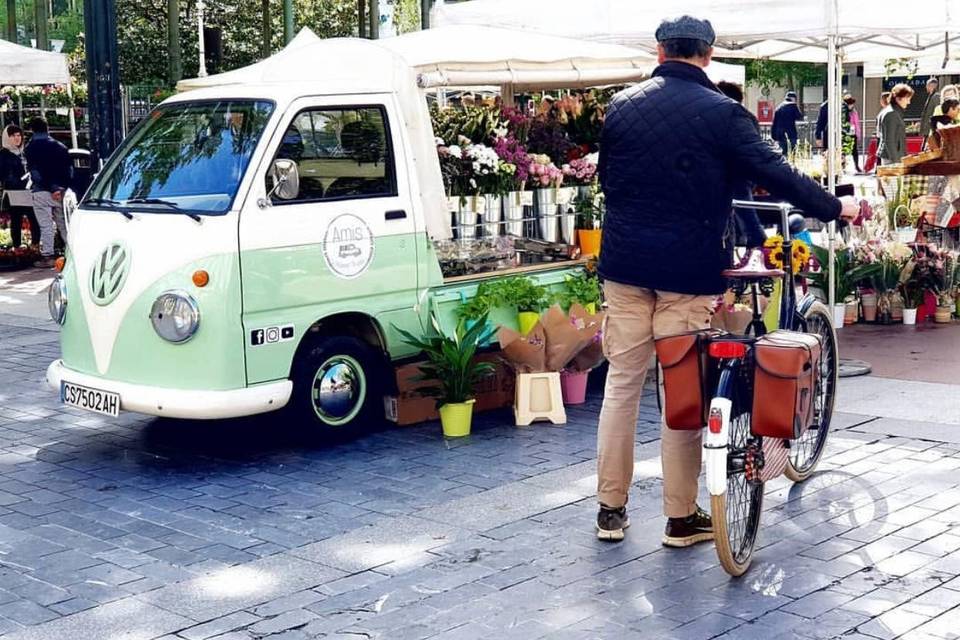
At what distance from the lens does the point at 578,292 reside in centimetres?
839

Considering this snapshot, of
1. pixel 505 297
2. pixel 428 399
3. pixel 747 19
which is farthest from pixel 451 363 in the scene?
pixel 747 19

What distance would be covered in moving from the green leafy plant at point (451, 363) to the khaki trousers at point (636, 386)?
203 centimetres

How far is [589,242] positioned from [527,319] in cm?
109

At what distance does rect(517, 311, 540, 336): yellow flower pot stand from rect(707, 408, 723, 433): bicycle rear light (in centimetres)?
322

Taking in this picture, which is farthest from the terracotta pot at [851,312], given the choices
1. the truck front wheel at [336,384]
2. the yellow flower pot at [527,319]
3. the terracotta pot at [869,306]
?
the truck front wheel at [336,384]

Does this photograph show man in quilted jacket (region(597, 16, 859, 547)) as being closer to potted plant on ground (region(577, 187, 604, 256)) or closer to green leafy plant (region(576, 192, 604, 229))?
potted plant on ground (region(577, 187, 604, 256))

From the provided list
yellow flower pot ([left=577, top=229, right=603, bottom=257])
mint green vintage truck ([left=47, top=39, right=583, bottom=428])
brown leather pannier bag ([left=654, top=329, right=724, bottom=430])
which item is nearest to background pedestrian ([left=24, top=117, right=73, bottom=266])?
mint green vintage truck ([left=47, top=39, right=583, bottom=428])

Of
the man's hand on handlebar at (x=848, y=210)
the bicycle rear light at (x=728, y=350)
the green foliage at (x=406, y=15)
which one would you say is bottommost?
the bicycle rear light at (x=728, y=350)

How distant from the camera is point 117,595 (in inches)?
196

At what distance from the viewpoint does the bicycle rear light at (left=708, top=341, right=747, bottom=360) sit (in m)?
4.93

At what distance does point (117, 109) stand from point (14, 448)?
3.89 metres

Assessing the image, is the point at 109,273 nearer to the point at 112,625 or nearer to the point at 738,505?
the point at 112,625

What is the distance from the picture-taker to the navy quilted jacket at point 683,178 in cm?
498

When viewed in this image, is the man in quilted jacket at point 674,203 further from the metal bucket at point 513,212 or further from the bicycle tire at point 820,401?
the metal bucket at point 513,212
